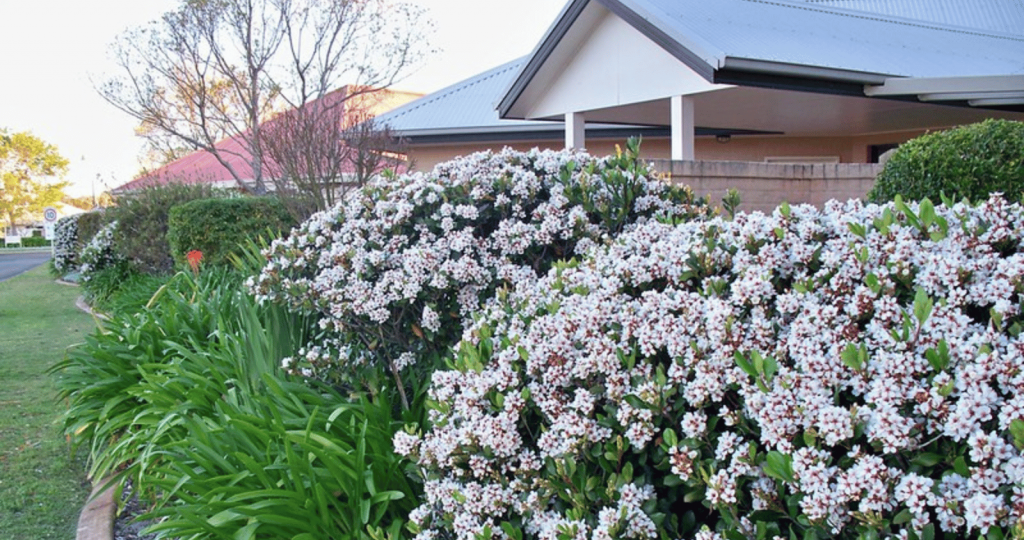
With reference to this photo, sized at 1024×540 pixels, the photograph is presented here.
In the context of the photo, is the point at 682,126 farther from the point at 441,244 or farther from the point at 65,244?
the point at 65,244

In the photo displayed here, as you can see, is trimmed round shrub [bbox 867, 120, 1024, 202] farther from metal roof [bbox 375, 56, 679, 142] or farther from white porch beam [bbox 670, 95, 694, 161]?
metal roof [bbox 375, 56, 679, 142]

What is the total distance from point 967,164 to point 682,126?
414cm

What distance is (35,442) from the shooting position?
21.7 feet

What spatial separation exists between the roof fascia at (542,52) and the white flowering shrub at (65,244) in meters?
18.0

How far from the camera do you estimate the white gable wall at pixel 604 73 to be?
10.2m

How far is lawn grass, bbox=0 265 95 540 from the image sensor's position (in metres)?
4.97

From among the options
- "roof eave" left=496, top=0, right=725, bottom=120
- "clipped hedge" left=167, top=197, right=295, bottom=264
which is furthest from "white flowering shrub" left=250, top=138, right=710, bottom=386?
"clipped hedge" left=167, top=197, right=295, bottom=264

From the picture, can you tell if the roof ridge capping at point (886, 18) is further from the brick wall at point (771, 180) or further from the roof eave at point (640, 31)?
the brick wall at point (771, 180)

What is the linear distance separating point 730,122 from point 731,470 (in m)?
11.5

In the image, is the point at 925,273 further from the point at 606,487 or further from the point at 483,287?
the point at 483,287

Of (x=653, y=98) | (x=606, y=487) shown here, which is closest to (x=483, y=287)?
(x=606, y=487)

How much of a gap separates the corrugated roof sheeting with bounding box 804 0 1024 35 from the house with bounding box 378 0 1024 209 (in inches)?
1.5

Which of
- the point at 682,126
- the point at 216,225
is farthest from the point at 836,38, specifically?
the point at 216,225

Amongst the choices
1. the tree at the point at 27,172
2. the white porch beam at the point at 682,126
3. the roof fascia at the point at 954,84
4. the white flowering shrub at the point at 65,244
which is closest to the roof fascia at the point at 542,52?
the white porch beam at the point at 682,126
